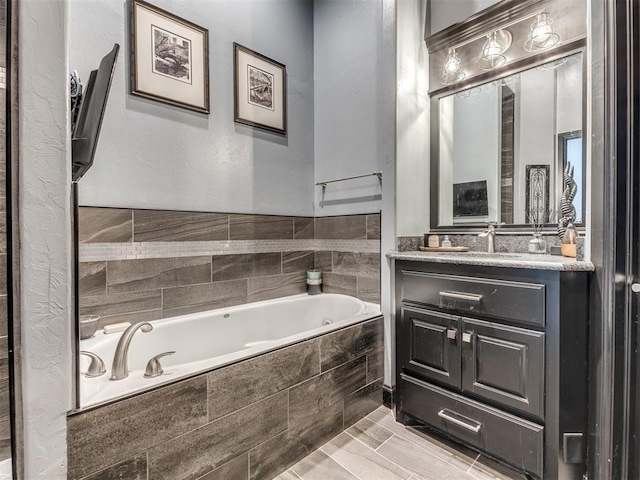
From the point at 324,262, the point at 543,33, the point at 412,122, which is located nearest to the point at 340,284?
the point at 324,262

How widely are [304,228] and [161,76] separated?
54.8 inches

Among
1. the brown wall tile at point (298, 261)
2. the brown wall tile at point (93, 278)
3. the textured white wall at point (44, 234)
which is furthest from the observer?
the brown wall tile at point (298, 261)

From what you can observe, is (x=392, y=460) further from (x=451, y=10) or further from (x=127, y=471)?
(x=451, y=10)

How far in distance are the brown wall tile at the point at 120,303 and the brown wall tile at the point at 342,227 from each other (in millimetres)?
1282

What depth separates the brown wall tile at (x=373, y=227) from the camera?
216 centimetres

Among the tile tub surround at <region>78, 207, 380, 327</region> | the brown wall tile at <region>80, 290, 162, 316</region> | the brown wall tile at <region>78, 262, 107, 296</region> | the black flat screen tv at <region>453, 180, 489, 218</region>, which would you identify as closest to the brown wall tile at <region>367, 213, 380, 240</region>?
the tile tub surround at <region>78, 207, 380, 327</region>

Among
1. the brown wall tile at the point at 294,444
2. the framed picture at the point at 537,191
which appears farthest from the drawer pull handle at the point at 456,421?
the framed picture at the point at 537,191

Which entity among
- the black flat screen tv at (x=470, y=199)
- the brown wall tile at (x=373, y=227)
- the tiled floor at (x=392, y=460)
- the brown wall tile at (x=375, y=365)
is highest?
the black flat screen tv at (x=470, y=199)

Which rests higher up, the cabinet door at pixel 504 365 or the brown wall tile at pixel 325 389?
the cabinet door at pixel 504 365

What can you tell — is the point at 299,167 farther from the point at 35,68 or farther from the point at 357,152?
the point at 35,68

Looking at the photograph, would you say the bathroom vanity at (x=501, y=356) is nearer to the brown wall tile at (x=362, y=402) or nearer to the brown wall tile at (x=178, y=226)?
the brown wall tile at (x=362, y=402)

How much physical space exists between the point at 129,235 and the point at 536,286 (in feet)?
6.56

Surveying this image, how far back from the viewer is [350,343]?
1.79 m

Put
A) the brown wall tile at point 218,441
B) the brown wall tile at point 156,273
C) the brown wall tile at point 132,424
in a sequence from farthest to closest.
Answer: the brown wall tile at point 156,273
the brown wall tile at point 218,441
the brown wall tile at point 132,424
